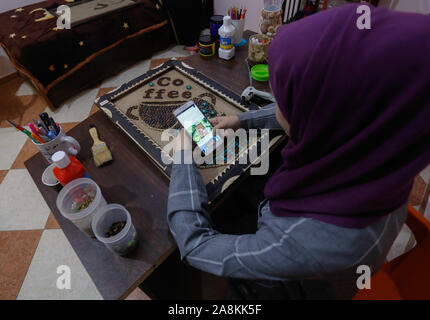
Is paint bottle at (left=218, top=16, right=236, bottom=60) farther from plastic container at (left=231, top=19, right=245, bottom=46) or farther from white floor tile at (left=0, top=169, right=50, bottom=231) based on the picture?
white floor tile at (left=0, top=169, right=50, bottom=231)

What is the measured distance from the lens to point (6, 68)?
2264mm

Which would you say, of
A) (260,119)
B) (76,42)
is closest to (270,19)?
(260,119)

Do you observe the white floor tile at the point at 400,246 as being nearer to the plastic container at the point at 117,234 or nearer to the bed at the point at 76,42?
the plastic container at the point at 117,234

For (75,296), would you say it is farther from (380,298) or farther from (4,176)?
(380,298)

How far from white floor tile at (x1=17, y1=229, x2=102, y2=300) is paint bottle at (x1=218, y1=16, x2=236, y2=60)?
1.28 meters

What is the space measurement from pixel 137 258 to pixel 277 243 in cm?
33

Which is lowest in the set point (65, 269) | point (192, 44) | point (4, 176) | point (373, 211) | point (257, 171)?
point (65, 269)

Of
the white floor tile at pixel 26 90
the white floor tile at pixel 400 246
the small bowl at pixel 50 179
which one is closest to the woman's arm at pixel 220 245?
the small bowl at pixel 50 179

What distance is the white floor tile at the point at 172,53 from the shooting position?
7.98 ft

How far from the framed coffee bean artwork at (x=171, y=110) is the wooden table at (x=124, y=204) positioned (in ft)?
0.15

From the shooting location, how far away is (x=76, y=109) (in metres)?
1.94

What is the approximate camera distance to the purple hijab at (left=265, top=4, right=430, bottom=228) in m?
0.33

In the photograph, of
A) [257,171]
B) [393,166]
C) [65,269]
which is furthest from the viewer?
[65,269]

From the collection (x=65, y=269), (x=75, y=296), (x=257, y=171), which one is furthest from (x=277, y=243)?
(x=65, y=269)
